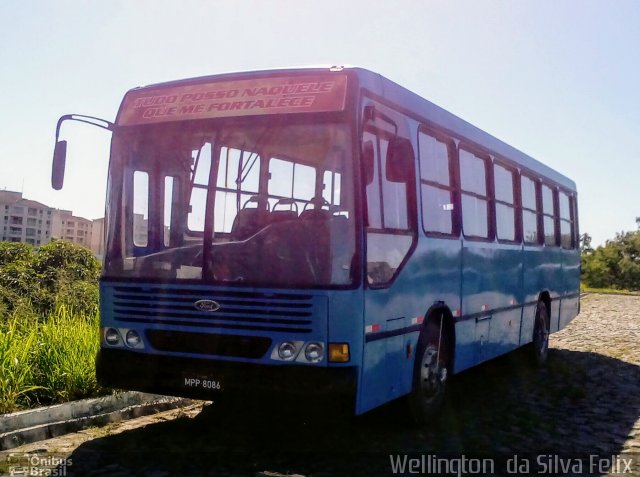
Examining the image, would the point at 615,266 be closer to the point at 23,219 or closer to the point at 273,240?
the point at 273,240

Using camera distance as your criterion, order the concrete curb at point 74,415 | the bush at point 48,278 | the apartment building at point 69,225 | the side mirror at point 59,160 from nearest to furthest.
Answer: the concrete curb at point 74,415 → the side mirror at point 59,160 → the bush at point 48,278 → the apartment building at point 69,225

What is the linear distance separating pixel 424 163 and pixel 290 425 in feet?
8.98

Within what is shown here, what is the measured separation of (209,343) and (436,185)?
277 cm

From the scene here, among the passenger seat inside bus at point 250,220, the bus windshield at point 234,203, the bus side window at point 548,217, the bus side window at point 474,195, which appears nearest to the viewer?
the bus windshield at point 234,203

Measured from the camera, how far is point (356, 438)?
6395 millimetres

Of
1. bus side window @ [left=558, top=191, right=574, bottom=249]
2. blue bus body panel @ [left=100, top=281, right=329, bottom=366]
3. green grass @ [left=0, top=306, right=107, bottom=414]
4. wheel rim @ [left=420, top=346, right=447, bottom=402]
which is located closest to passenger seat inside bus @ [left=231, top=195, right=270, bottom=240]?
blue bus body panel @ [left=100, top=281, right=329, bottom=366]

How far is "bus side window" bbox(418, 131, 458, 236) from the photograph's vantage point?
22.6 ft

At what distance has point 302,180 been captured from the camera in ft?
19.4

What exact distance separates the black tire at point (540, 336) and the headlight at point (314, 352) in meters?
6.46

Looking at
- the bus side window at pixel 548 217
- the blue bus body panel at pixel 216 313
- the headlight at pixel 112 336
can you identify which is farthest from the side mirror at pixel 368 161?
the bus side window at pixel 548 217

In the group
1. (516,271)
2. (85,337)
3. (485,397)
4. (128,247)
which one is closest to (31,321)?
(85,337)

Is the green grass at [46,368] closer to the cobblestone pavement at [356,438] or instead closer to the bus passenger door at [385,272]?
the cobblestone pavement at [356,438]

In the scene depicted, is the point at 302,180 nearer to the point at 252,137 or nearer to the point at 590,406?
the point at 252,137

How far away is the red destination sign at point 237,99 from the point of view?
18.9ft
